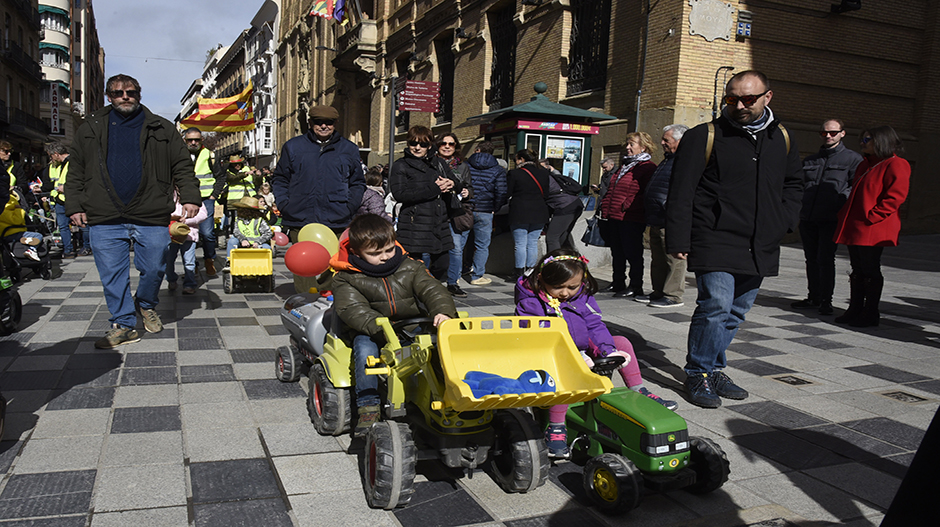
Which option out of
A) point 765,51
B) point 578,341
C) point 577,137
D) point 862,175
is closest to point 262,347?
point 578,341

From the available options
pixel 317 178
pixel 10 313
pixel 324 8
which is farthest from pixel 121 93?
pixel 324 8

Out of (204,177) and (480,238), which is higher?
(204,177)

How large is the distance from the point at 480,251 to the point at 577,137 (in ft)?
16.9

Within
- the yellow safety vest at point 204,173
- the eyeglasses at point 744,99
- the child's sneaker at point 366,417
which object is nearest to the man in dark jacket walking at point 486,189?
the yellow safety vest at point 204,173

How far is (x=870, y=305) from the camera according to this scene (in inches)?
268

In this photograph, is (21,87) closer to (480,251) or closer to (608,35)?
(608,35)

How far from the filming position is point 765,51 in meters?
14.0

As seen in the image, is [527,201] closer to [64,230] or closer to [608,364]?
[608,364]

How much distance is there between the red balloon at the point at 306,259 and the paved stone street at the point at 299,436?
2.43 feet

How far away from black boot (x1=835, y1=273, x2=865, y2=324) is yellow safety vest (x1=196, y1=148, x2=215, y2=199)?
7449 mm

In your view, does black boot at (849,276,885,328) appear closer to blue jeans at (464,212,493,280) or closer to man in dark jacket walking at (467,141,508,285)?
man in dark jacket walking at (467,141,508,285)

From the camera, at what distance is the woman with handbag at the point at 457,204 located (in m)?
7.48

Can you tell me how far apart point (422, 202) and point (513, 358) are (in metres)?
4.54

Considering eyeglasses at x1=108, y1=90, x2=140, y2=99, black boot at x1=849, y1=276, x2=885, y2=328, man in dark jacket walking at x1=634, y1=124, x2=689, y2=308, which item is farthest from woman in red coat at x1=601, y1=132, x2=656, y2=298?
eyeglasses at x1=108, y1=90, x2=140, y2=99
